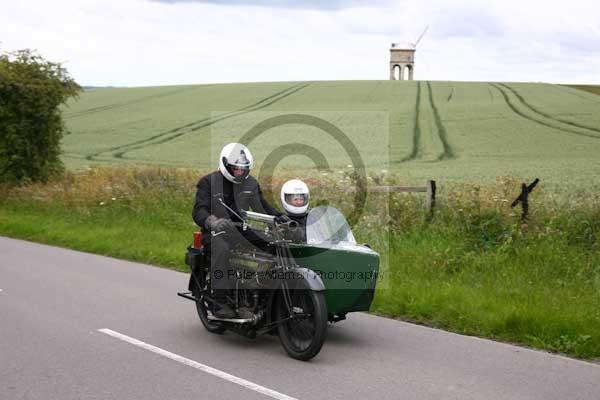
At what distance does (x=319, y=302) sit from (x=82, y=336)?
104 inches

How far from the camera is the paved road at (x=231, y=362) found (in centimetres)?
575

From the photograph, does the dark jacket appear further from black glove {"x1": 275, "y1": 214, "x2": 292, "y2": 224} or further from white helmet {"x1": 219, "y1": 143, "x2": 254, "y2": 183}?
black glove {"x1": 275, "y1": 214, "x2": 292, "y2": 224}

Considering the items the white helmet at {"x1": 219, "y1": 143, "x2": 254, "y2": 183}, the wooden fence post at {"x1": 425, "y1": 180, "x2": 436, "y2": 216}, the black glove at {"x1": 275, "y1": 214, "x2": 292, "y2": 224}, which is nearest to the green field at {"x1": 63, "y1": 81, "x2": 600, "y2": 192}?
the wooden fence post at {"x1": 425, "y1": 180, "x2": 436, "y2": 216}

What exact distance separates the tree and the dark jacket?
17.6 metres

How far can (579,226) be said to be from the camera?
1144cm

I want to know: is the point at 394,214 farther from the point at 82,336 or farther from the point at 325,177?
the point at 82,336

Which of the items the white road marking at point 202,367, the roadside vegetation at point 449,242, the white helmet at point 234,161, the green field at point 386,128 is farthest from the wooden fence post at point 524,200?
the white road marking at point 202,367

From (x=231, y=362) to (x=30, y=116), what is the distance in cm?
1961

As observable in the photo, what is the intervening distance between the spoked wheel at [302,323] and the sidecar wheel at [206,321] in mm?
943

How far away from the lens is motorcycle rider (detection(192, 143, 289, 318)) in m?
7.39

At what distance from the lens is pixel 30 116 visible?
24.0 metres

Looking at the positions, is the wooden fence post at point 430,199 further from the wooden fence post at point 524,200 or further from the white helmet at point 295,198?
the white helmet at point 295,198

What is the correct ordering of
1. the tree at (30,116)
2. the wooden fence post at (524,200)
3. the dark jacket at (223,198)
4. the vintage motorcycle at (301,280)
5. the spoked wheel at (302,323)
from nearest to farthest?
the spoked wheel at (302,323) → the vintage motorcycle at (301,280) → the dark jacket at (223,198) → the wooden fence post at (524,200) → the tree at (30,116)

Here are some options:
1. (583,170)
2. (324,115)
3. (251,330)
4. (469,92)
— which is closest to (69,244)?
(251,330)
